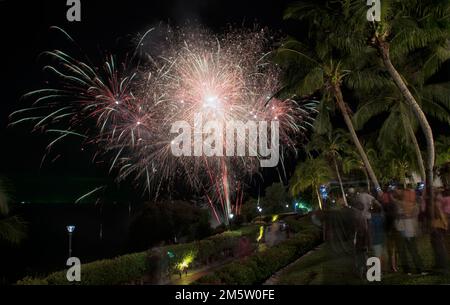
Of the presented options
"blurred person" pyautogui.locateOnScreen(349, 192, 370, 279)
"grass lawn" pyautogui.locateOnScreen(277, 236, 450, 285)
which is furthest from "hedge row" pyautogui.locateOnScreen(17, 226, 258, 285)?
"blurred person" pyautogui.locateOnScreen(349, 192, 370, 279)

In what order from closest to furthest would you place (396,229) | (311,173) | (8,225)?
(396,229), (8,225), (311,173)

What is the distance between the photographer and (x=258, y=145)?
2808cm

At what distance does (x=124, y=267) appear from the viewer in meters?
13.8

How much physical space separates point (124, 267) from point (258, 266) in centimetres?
391

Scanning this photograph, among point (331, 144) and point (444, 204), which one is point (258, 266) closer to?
point (444, 204)

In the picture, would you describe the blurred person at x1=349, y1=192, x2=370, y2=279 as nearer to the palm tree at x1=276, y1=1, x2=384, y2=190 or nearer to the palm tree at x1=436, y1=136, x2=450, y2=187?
the palm tree at x1=276, y1=1, x2=384, y2=190

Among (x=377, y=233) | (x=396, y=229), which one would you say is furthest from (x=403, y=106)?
(x=377, y=233)

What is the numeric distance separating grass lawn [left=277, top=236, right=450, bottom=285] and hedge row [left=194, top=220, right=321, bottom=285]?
303 millimetres

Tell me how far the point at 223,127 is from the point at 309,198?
45.2 m

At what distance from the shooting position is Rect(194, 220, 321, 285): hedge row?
1019 cm

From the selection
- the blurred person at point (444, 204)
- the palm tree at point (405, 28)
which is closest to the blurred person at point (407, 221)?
the blurred person at point (444, 204)

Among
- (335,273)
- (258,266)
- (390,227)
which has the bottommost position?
(335,273)
